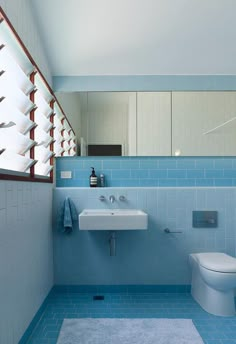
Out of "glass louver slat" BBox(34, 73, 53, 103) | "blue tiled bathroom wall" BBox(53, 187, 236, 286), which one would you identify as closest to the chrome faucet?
"blue tiled bathroom wall" BBox(53, 187, 236, 286)

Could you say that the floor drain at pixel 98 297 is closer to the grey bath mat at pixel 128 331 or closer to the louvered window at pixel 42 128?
the grey bath mat at pixel 128 331

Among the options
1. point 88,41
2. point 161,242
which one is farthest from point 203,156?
point 88,41

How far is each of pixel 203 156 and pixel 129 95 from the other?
41.9 inches

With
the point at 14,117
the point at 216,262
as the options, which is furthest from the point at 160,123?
the point at 14,117

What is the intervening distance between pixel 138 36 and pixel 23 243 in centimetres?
206

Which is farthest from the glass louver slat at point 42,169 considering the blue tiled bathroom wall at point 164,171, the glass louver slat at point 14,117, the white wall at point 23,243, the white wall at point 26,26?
the white wall at point 26,26

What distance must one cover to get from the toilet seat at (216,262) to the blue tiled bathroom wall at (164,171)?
2.43ft

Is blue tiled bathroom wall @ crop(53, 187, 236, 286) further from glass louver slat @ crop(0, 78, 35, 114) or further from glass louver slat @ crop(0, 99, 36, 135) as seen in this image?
glass louver slat @ crop(0, 78, 35, 114)

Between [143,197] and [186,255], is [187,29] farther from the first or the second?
[186,255]

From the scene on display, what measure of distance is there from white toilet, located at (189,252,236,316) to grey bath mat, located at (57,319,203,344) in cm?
28

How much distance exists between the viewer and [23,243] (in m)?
Answer: 1.67

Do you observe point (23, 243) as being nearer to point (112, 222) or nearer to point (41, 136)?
point (112, 222)

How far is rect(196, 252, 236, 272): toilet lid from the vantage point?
1971mm

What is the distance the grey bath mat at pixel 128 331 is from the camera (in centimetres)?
171
